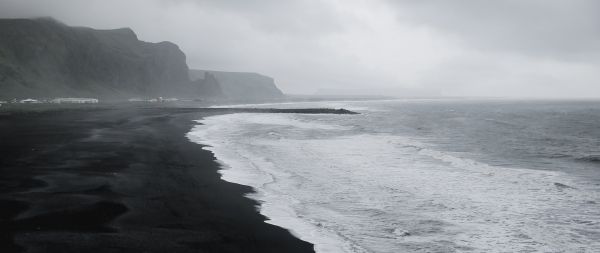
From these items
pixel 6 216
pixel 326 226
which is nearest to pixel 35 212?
pixel 6 216

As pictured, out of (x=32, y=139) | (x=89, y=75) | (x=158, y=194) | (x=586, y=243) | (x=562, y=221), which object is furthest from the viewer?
(x=89, y=75)

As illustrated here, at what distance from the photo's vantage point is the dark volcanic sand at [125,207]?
10656 millimetres

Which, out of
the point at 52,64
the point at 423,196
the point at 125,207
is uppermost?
the point at 52,64

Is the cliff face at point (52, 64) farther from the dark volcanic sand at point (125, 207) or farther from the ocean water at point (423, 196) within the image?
the ocean water at point (423, 196)

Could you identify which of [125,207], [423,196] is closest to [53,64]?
[125,207]

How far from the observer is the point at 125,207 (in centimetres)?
1391

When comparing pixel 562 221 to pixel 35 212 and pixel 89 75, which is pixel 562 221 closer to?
pixel 35 212

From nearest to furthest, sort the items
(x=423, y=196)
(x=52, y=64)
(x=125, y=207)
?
1. (x=125, y=207)
2. (x=423, y=196)
3. (x=52, y=64)

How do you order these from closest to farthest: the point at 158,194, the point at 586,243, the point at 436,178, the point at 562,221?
the point at 586,243 → the point at 562,221 → the point at 158,194 → the point at 436,178

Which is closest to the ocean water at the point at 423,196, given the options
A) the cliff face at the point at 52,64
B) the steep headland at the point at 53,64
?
the steep headland at the point at 53,64

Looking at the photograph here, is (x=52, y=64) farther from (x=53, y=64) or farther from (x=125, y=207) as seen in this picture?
(x=125, y=207)

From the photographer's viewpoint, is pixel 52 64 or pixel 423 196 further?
pixel 52 64

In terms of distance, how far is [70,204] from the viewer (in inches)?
549

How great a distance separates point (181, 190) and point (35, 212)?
4.85m
